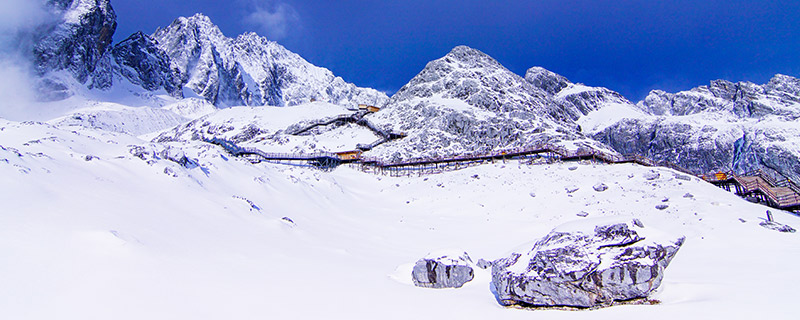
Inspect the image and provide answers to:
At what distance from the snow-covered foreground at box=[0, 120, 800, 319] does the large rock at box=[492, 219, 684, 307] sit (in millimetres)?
442

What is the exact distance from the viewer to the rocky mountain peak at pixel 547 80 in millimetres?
160125

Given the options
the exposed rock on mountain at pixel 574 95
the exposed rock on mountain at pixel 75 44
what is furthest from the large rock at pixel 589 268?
the exposed rock on mountain at pixel 75 44

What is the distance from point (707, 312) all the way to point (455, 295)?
561 cm

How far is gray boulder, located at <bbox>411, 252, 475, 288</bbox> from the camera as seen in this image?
1149 cm

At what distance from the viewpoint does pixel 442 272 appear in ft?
37.8

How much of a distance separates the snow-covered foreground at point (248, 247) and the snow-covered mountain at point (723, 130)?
3623 inches

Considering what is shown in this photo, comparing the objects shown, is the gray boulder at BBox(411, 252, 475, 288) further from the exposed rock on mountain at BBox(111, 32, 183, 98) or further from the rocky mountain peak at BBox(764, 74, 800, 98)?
the rocky mountain peak at BBox(764, 74, 800, 98)

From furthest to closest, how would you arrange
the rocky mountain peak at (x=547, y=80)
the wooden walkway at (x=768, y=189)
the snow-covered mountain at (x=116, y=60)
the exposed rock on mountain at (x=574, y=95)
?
the rocky mountain peak at (x=547, y=80), the exposed rock on mountain at (x=574, y=95), the snow-covered mountain at (x=116, y=60), the wooden walkway at (x=768, y=189)

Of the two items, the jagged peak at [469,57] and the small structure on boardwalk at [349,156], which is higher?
the jagged peak at [469,57]

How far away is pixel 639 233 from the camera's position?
9.94m

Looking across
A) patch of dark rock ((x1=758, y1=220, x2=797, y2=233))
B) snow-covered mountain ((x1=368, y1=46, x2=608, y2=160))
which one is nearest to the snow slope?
snow-covered mountain ((x1=368, y1=46, x2=608, y2=160))

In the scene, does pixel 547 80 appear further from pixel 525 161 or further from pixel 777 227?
pixel 777 227

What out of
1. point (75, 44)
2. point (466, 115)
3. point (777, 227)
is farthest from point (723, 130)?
point (75, 44)

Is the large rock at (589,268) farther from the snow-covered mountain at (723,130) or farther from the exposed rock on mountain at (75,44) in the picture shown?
the exposed rock on mountain at (75,44)
